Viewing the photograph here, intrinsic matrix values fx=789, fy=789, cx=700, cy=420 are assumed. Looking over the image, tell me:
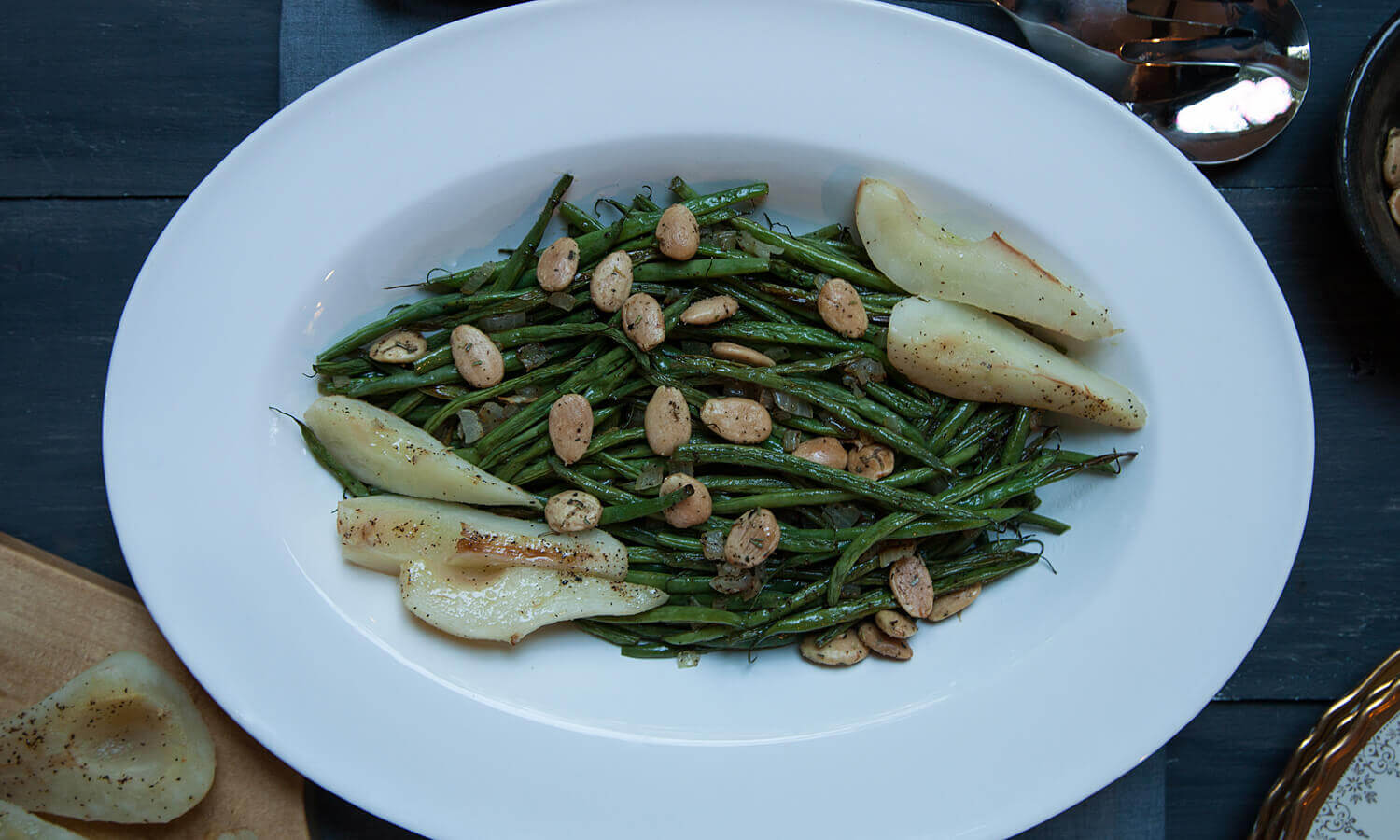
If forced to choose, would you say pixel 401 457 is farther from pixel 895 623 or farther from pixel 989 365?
pixel 989 365

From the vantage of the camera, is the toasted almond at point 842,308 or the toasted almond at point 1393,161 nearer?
the toasted almond at point 842,308

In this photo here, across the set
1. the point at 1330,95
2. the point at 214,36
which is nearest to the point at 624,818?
the point at 214,36

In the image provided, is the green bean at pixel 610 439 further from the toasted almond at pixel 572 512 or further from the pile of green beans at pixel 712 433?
the toasted almond at pixel 572 512

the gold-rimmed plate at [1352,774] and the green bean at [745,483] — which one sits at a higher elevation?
the green bean at [745,483]

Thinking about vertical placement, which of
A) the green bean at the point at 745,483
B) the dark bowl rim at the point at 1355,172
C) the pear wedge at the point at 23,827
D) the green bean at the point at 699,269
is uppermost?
the dark bowl rim at the point at 1355,172

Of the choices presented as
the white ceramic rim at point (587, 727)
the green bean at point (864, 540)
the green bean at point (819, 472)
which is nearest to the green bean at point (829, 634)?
the green bean at point (864, 540)

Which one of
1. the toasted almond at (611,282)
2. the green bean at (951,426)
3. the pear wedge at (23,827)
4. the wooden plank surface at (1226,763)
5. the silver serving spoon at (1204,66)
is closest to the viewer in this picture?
the pear wedge at (23,827)

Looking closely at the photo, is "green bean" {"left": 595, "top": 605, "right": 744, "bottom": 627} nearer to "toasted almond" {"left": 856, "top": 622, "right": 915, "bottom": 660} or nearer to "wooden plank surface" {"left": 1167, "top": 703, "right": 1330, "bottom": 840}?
"toasted almond" {"left": 856, "top": 622, "right": 915, "bottom": 660}
